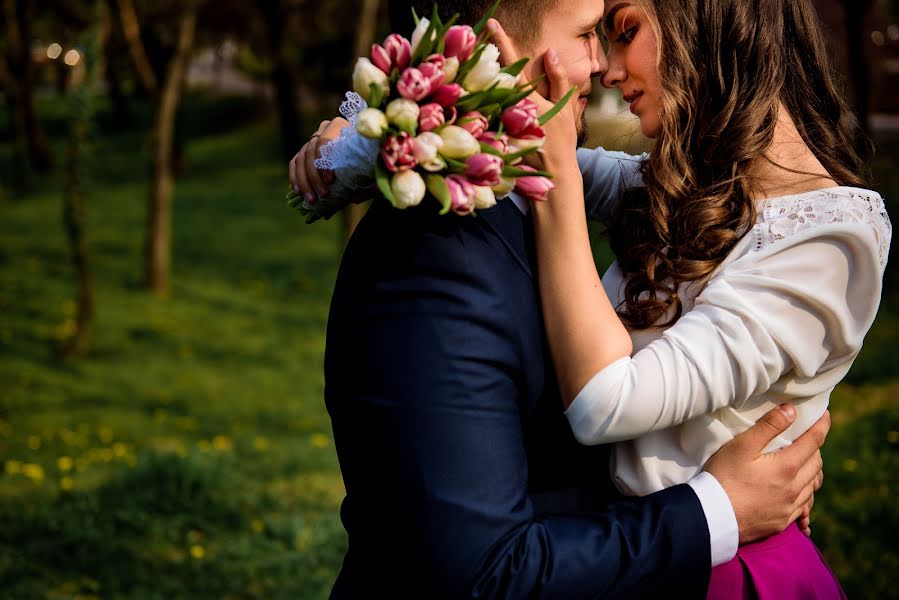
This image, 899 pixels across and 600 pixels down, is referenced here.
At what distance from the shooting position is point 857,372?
9.62 m

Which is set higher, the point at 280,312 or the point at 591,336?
the point at 591,336

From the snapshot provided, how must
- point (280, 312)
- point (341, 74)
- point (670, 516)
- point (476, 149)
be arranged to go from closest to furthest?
point (476, 149) → point (670, 516) → point (280, 312) → point (341, 74)

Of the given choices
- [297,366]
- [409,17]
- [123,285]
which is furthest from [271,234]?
[409,17]

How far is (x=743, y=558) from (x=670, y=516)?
0.34 metres

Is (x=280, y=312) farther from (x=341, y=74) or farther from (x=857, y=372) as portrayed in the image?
(x=341, y=74)

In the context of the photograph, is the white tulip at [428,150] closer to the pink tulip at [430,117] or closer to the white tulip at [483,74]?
the pink tulip at [430,117]

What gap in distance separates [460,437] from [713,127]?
1.05m

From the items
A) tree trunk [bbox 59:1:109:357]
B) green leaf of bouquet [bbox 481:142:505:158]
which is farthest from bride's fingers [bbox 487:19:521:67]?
tree trunk [bbox 59:1:109:357]

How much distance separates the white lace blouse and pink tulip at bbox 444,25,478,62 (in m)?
0.66

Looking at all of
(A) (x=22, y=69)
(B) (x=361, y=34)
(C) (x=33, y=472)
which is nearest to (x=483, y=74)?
(C) (x=33, y=472)

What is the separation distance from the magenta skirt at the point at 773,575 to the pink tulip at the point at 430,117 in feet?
3.80

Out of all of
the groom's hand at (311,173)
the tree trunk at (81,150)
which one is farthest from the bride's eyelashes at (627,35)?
the tree trunk at (81,150)

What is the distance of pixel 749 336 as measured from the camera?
1.95 m

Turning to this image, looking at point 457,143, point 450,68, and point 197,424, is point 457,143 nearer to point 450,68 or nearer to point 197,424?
point 450,68
